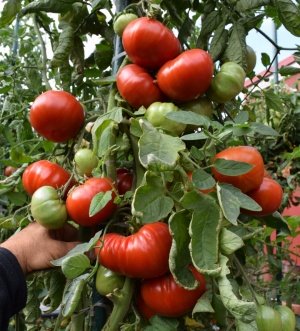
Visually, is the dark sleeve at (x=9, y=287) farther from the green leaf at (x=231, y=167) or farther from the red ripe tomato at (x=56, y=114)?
the green leaf at (x=231, y=167)

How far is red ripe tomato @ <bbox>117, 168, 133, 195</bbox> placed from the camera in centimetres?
73

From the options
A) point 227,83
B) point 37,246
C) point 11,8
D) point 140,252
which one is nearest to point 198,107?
point 227,83

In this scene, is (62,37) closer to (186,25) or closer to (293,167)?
(186,25)

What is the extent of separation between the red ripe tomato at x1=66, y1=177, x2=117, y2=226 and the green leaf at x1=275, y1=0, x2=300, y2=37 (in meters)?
0.45

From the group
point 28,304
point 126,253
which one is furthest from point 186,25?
point 28,304

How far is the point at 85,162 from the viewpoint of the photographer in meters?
0.71

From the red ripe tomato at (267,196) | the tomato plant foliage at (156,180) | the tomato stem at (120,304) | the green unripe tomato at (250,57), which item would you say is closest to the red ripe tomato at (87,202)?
the tomato plant foliage at (156,180)

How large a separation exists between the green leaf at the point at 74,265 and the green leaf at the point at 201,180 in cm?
17

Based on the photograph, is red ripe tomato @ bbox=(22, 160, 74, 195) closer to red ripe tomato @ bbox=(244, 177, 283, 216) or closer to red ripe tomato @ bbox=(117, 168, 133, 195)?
red ripe tomato @ bbox=(117, 168, 133, 195)

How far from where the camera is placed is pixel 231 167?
554 millimetres

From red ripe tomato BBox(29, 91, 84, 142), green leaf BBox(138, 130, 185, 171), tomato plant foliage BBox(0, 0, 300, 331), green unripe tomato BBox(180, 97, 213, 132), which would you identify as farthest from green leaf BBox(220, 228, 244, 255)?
red ripe tomato BBox(29, 91, 84, 142)

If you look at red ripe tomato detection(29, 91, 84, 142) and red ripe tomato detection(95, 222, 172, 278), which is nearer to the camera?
red ripe tomato detection(95, 222, 172, 278)

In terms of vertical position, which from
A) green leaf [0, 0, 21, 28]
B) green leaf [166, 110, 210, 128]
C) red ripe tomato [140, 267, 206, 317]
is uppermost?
green leaf [0, 0, 21, 28]

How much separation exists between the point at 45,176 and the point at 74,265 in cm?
21
